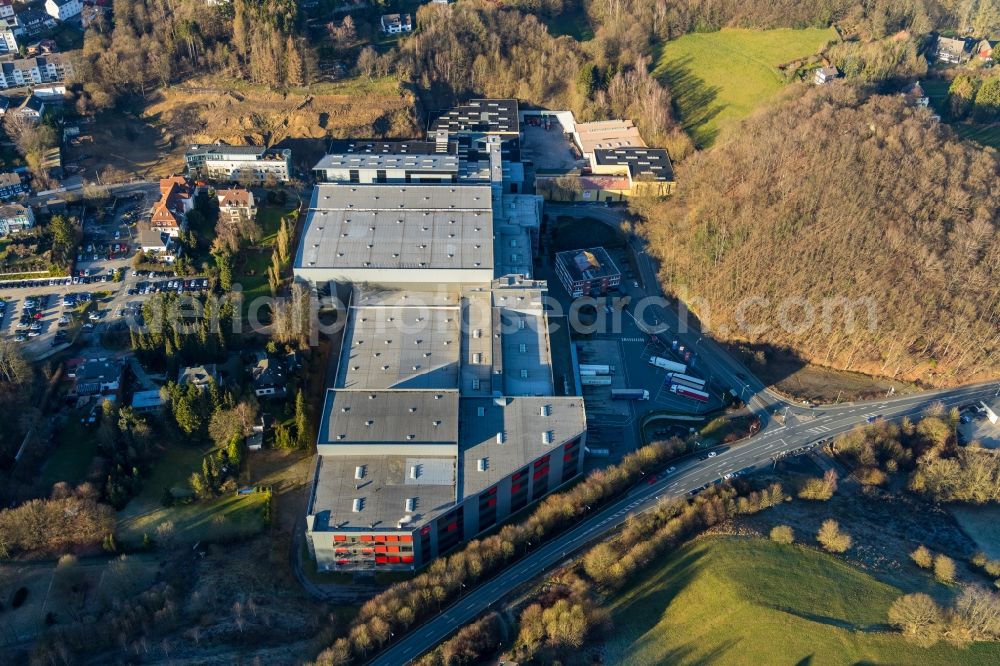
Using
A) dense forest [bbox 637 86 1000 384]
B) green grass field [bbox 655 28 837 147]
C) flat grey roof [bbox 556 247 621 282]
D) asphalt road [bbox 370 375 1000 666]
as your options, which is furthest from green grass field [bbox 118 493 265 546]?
green grass field [bbox 655 28 837 147]

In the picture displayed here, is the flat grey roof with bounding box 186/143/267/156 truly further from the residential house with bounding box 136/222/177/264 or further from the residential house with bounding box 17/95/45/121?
the residential house with bounding box 17/95/45/121

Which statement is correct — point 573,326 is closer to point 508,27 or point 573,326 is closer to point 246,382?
point 246,382

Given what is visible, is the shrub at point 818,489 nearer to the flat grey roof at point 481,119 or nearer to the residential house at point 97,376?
the residential house at point 97,376

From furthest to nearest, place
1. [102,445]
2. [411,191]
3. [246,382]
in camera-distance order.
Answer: [411,191] < [246,382] < [102,445]

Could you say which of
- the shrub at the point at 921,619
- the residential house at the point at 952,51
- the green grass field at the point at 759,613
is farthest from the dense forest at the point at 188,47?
the residential house at the point at 952,51

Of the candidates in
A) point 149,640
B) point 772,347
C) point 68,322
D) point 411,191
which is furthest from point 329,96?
point 149,640

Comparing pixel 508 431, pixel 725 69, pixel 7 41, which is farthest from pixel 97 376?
pixel 725 69
